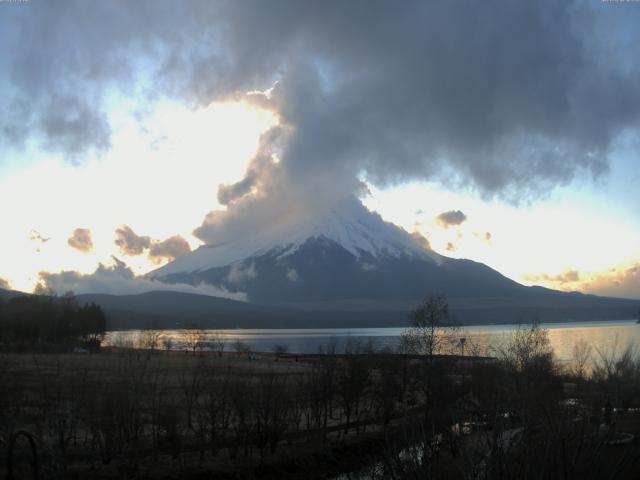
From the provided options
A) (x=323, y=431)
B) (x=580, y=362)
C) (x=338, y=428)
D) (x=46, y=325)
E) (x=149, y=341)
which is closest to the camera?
(x=323, y=431)

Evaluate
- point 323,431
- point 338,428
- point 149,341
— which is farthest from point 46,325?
point 323,431

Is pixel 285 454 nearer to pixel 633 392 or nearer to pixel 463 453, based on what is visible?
pixel 633 392

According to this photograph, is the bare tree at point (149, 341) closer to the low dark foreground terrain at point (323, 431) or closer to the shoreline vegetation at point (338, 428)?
the shoreline vegetation at point (338, 428)

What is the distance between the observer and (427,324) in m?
52.8

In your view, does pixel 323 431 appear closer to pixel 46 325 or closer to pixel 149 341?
pixel 149 341

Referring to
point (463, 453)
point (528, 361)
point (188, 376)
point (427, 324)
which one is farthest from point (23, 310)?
point (463, 453)

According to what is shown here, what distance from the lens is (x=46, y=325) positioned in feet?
347

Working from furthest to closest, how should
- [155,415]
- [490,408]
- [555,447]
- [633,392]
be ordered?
[633,392]
[155,415]
[490,408]
[555,447]

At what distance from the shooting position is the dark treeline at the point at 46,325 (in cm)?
9881

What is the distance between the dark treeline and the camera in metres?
98.8

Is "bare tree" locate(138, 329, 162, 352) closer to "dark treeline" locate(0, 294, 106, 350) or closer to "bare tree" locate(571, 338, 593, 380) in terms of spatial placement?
"dark treeline" locate(0, 294, 106, 350)

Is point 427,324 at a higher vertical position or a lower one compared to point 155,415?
higher

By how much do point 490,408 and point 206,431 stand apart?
651 inches

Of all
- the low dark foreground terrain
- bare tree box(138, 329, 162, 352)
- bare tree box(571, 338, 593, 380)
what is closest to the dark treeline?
bare tree box(138, 329, 162, 352)
